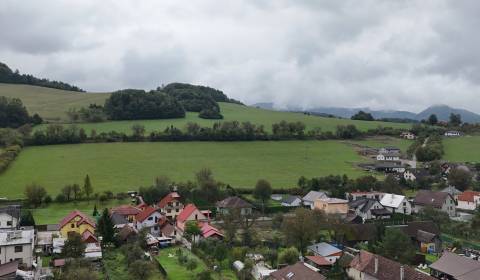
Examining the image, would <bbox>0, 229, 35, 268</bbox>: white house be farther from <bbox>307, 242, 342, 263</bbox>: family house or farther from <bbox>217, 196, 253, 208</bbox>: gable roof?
<bbox>217, 196, 253, 208</bbox>: gable roof

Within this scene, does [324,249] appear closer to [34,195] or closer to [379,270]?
[379,270]

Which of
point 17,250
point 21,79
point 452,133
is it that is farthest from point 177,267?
point 21,79

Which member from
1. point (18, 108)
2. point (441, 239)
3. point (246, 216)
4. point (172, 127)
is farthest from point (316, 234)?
point (18, 108)

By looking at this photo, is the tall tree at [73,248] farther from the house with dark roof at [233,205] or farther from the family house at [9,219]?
the house with dark roof at [233,205]

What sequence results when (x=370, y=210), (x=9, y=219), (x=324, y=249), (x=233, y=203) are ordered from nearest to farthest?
(x=324, y=249)
(x=9, y=219)
(x=233, y=203)
(x=370, y=210)

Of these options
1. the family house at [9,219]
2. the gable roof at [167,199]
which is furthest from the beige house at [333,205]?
the family house at [9,219]
